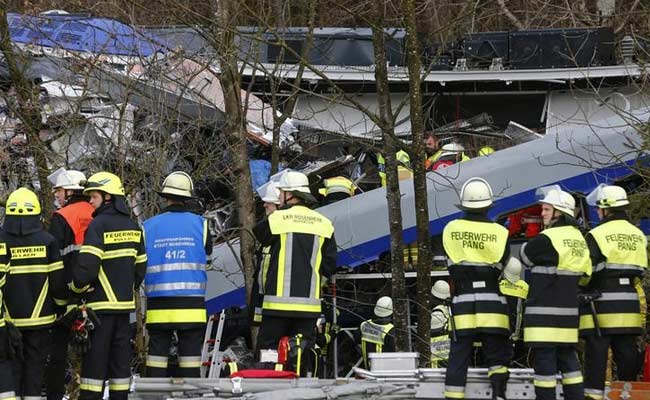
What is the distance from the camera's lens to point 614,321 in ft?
28.9

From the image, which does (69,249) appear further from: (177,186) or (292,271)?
(292,271)

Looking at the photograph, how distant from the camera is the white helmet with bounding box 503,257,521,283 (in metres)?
8.74

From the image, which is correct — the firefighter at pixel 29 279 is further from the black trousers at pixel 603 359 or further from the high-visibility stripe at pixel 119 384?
the black trousers at pixel 603 359

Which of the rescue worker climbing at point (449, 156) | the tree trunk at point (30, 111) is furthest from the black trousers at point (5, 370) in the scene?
the rescue worker climbing at point (449, 156)

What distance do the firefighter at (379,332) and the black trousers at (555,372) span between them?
111 inches

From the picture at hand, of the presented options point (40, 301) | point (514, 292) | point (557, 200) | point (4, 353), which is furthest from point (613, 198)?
point (4, 353)

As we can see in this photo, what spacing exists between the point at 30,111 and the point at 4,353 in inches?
160

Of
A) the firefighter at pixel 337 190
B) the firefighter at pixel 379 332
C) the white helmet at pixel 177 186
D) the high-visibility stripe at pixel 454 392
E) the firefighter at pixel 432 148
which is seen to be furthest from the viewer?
the firefighter at pixel 432 148

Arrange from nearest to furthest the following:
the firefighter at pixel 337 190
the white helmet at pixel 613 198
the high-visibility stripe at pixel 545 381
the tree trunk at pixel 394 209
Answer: the high-visibility stripe at pixel 545 381
the white helmet at pixel 613 198
the tree trunk at pixel 394 209
the firefighter at pixel 337 190

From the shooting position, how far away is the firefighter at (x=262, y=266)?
9281mm

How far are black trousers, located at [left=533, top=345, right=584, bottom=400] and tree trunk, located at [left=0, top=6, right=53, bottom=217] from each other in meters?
5.88

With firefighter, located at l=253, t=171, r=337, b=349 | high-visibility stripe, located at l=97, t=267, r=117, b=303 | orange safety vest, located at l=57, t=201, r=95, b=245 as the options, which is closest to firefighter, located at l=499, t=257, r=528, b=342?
firefighter, located at l=253, t=171, r=337, b=349

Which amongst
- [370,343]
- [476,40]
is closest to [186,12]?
[370,343]

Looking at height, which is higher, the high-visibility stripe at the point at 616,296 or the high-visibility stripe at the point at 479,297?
the high-visibility stripe at the point at 616,296
